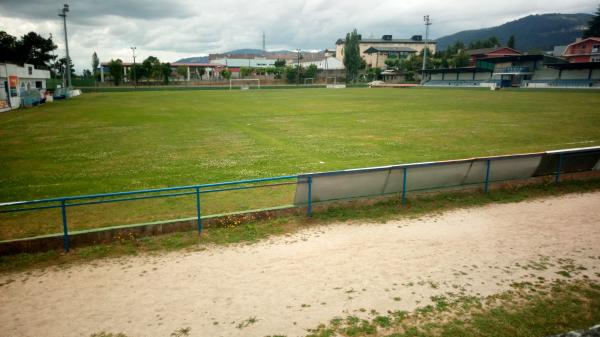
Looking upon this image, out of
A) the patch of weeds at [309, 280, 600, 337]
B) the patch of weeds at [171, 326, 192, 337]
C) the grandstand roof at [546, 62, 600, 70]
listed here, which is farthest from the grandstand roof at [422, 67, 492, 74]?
the patch of weeds at [171, 326, 192, 337]

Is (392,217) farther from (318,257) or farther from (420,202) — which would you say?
(318,257)

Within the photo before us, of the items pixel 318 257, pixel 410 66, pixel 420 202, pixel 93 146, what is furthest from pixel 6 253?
pixel 410 66

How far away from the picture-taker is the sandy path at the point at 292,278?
6859 mm

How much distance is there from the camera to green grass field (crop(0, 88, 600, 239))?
1445 cm

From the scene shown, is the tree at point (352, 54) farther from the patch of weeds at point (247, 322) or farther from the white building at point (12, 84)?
the patch of weeds at point (247, 322)

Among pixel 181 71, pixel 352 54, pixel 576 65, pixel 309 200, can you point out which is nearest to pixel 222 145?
pixel 309 200

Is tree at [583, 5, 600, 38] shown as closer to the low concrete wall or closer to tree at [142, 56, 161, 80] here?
tree at [142, 56, 161, 80]

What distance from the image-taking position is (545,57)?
82.4 metres

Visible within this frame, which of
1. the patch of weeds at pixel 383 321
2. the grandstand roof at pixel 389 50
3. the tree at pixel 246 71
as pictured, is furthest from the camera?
the grandstand roof at pixel 389 50

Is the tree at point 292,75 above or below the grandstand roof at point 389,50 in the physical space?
below

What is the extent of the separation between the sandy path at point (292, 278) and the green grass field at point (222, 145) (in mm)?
3571

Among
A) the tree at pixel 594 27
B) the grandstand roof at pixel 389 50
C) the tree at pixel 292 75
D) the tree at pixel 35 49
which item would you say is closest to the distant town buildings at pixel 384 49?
the grandstand roof at pixel 389 50

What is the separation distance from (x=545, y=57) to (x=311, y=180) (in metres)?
91.6

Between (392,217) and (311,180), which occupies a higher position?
(311,180)
